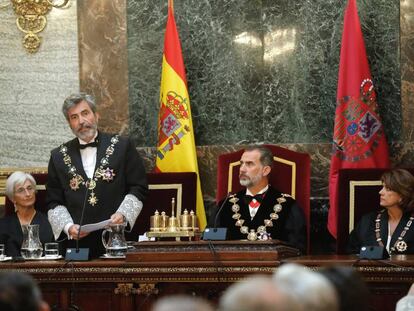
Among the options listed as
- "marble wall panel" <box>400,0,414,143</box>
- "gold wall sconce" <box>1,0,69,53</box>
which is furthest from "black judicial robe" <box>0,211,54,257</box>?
"marble wall panel" <box>400,0,414,143</box>

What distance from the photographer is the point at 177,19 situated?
23.4ft

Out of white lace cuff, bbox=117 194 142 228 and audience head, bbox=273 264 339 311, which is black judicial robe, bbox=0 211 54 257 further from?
audience head, bbox=273 264 339 311

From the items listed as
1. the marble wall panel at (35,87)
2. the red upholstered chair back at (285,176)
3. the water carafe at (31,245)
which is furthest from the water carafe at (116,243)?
the marble wall panel at (35,87)

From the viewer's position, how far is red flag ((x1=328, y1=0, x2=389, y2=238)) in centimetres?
655

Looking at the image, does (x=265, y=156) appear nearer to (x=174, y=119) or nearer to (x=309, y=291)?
(x=174, y=119)

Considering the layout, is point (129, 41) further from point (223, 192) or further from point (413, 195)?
point (413, 195)

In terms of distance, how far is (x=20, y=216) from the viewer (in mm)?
6258

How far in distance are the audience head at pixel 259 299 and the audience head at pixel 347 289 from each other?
25cm

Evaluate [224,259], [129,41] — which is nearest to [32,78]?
[129,41]

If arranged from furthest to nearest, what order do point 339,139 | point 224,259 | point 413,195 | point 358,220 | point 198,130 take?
point 198,130, point 339,139, point 358,220, point 413,195, point 224,259

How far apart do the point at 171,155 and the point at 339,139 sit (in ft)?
4.16

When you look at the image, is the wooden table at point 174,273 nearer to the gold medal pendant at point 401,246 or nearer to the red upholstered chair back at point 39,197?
the gold medal pendant at point 401,246

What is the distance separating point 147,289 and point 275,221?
1.33m

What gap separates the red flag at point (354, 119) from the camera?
655cm
